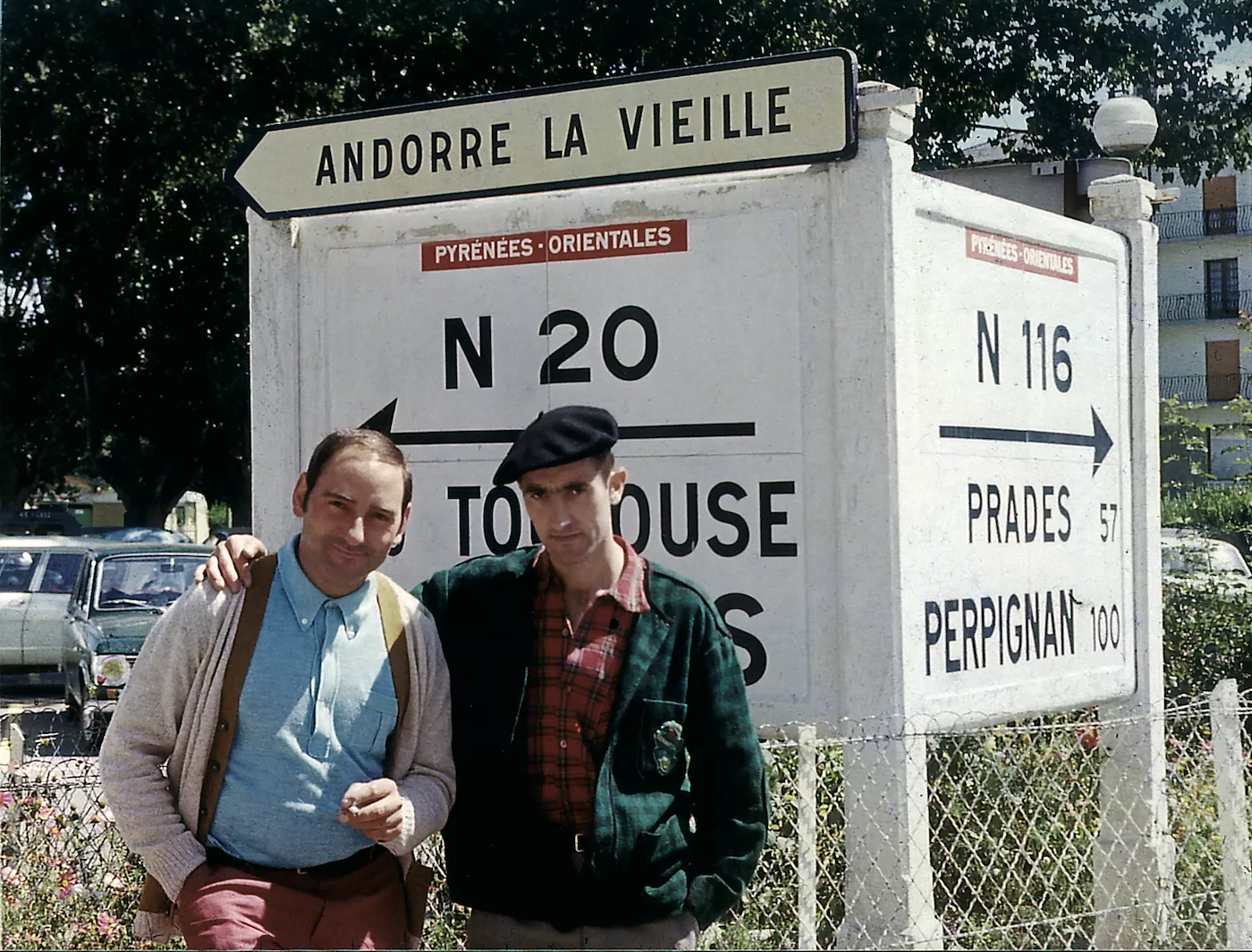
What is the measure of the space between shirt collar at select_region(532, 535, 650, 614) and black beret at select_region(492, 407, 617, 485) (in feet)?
0.71

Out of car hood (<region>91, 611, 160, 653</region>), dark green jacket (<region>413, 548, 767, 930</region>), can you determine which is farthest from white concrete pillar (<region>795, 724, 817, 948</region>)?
car hood (<region>91, 611, 160, 653</region>)

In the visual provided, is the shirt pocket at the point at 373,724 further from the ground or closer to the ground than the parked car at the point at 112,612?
further from the ground

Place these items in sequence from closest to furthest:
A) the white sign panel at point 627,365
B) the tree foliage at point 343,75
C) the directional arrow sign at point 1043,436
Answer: the white sign panel at point 627,365 < the directional arrow sign at point 1043,436 < the tree foliage at point 343,75

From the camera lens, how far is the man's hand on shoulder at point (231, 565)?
3404 mm

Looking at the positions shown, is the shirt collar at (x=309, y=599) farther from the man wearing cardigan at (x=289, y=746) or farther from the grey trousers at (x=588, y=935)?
the grey trousers at (x=588, y=935)

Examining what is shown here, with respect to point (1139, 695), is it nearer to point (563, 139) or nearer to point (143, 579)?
point (563, 139)

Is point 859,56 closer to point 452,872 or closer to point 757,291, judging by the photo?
point 757,291

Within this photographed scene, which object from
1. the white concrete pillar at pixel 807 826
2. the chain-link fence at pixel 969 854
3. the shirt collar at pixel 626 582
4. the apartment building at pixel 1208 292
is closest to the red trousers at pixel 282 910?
the shirt collar at pixel 626 582

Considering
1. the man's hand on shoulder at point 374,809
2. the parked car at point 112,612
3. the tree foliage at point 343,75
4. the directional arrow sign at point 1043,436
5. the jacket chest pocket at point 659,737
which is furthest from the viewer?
the tree foliage at point 343,75

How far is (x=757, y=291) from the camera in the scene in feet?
15.7

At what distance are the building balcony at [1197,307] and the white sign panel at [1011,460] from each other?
4795 cm

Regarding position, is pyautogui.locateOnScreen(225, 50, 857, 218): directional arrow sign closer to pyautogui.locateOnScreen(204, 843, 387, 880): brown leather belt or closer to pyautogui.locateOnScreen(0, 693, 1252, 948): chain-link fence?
pyautogui.locateOnScreen(0, 693, 1252, 948): chain-link fence

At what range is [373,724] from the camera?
3383 mm

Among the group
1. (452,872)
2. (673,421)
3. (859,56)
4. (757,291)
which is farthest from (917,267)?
(859,56)
